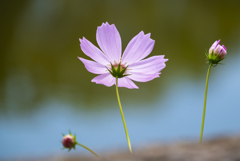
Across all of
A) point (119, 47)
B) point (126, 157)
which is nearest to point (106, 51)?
point (119, 47)

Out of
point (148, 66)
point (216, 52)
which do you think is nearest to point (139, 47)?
point (148, 66)

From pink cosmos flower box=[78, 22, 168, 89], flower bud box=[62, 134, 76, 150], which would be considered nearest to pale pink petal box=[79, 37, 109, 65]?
pink cosmos flower box=[78, 22, 168, 89]

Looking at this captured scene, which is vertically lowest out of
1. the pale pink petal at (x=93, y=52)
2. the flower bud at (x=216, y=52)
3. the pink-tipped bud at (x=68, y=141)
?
the pink-tipped bud at (x=68, y=141)

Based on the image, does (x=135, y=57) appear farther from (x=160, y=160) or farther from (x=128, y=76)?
(x=160, y=160)

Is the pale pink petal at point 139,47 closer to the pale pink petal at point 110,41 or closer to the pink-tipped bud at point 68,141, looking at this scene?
the pale pink petal at point 110,41

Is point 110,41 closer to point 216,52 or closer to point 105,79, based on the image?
Answer: point 105,79

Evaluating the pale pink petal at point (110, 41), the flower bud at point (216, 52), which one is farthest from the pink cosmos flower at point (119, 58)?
the flower bud at point (216, 52)

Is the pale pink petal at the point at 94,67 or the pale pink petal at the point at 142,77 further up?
the pale pink petal at the point at 94,67
